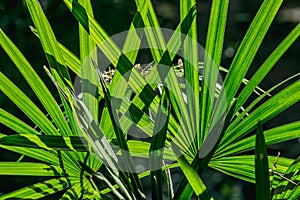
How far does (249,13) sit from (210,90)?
155 centimetres

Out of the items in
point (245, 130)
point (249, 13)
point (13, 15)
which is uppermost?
point (249, 13)

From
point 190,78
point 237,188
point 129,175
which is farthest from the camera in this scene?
point 237,188

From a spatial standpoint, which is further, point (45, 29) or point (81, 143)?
point (45, 29)

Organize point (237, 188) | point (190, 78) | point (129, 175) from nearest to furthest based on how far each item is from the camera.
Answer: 1. point (129, 175)
2. point (190, 78)
3. point (237, 188)

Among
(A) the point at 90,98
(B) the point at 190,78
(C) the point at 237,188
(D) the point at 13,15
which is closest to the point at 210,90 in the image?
(B) the point at 190,78

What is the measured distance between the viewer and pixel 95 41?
90 centimetres

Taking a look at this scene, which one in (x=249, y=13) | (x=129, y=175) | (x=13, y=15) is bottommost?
(x=129, y=175)

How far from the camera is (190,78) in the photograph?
2.91ft

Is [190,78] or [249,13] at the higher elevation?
[249,13]

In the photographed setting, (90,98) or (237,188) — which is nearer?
(90,98)

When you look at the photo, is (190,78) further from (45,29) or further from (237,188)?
(237,188)

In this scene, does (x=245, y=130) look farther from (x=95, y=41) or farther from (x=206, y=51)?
(x=95, y=41)

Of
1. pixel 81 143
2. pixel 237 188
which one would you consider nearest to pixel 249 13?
pixel 237 188

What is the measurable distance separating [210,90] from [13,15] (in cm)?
158
